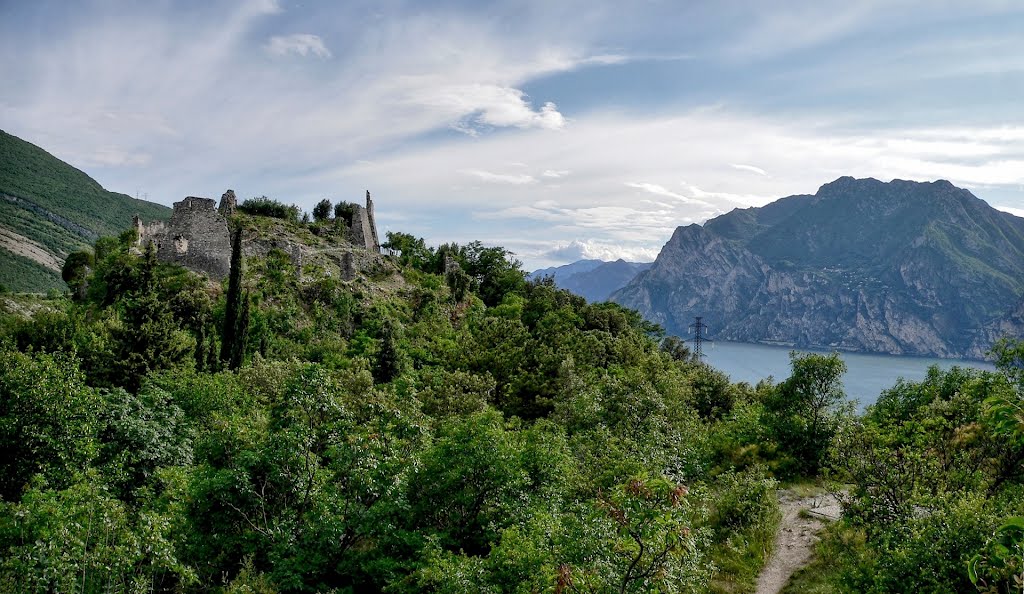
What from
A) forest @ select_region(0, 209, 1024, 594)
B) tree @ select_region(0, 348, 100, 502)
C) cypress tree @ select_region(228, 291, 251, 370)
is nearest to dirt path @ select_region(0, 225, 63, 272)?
cypress tree @ select_region(228, 291, 251, 370)

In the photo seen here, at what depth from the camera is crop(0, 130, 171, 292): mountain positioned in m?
106

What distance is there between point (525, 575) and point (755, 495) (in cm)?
1223

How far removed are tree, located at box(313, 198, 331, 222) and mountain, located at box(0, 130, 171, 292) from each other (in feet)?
202

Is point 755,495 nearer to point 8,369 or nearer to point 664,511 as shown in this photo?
point 664,511

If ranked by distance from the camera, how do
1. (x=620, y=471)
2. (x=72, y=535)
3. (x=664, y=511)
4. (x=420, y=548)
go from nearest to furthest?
1. (x=664, y=511)
2. (x=72, y=535)
3. (x=420, y=548)
4. (x=620, y=471)

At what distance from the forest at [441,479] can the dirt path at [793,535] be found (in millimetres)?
478

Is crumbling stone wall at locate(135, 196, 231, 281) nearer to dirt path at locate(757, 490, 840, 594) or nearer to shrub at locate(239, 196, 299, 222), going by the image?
shrub at locate(239, 196, 299, 222)

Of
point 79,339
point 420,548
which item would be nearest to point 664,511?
point 420,548

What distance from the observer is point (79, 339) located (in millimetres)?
23594

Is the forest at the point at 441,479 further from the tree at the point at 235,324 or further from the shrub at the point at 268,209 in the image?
the shrub at the point at 268,209

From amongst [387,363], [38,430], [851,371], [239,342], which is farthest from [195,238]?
[851,371]

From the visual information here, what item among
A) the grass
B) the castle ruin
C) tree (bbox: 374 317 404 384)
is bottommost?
the grass

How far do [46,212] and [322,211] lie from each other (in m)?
109

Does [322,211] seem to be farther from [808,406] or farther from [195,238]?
[808,406]
